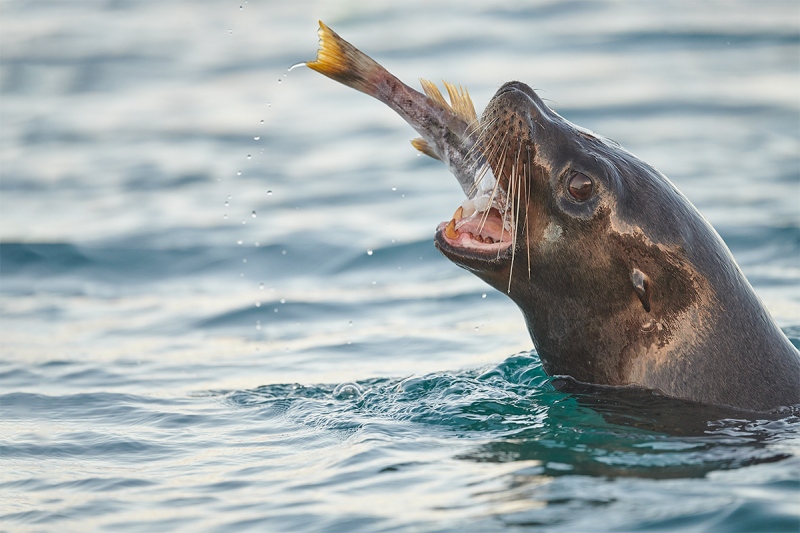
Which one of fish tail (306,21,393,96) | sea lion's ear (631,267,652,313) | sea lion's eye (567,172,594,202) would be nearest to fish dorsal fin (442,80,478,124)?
fish tail (306,21,393,96)

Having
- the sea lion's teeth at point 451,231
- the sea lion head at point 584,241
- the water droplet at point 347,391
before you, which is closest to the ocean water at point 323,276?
the water droplet at point 347,391

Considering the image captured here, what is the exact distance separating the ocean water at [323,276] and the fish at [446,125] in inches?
38.8

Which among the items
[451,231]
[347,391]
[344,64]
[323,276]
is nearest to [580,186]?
[451,231]

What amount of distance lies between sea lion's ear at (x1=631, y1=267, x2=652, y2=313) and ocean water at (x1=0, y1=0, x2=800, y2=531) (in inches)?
19.2

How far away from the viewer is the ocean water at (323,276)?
5777mm

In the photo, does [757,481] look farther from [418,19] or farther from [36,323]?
[418,19]

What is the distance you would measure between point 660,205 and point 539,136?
2.17 feet

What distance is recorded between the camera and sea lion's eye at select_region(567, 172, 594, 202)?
6.28m

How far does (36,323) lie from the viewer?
1030 centimetres

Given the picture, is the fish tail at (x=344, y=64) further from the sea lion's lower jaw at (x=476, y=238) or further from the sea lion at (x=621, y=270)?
the sea lion's lower jaw at (x=476, y=238)

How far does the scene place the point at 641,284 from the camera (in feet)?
20.5

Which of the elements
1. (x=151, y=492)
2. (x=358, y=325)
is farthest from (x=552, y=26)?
(x=151, y=492)

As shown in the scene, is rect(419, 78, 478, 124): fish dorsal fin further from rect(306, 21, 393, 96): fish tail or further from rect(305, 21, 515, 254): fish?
rect(306, 21, 393, 96): fish tail

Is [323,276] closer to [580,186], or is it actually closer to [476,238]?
[476,238]
